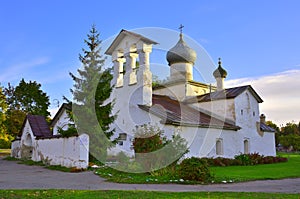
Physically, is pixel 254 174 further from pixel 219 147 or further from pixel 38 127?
pixel 38 127

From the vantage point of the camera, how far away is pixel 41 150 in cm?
2147

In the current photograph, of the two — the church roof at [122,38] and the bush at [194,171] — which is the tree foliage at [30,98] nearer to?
the church roof at [122,38]

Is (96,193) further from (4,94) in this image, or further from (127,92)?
(4,94)

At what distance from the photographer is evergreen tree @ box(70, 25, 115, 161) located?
61.6ft

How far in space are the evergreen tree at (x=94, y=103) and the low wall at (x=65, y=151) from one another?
Result: 141cm

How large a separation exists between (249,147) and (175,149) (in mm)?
15672

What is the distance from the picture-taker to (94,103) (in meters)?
19.5

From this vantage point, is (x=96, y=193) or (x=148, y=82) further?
(x=148, y=82)

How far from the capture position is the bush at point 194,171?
1207cm

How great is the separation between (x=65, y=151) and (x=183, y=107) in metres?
12.7

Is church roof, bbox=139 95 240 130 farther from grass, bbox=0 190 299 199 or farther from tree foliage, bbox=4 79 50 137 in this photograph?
tree foliage, bbox=4 79 50 137

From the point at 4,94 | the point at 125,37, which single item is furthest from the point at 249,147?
the point at 4,94

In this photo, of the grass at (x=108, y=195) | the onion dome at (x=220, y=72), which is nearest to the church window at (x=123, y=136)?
the onion dome at (x=220, y=72)

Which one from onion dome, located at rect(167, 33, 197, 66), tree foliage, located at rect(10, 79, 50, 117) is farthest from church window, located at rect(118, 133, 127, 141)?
tree foliage, located at rect(10, 79, 50, 117)
